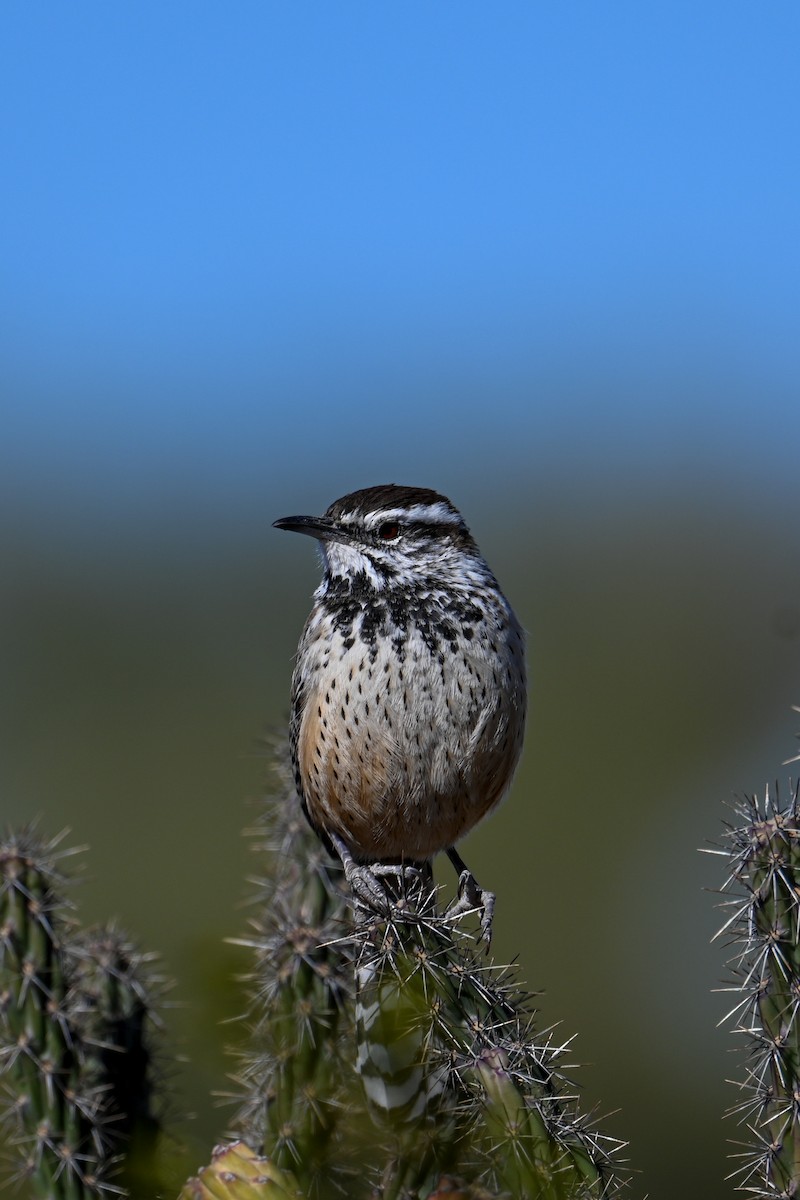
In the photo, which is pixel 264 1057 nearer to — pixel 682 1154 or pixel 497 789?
pixel 497 789

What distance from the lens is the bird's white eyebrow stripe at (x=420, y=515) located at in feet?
12.6

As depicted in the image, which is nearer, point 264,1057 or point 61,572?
point 264,1057

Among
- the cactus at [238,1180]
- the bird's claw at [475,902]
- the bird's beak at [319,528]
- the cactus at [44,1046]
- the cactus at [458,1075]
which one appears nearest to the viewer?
the cactus at [458,1075]

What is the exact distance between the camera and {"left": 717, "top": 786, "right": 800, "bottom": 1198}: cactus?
2.52m

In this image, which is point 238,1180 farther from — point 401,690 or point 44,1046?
point 401,690

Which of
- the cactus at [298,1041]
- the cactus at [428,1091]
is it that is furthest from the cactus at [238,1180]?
the cactus at [298,1041]

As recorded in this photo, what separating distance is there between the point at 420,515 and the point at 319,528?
27 cm

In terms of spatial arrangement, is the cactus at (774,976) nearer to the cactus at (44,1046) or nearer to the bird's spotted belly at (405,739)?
the bird's spotted belly at (405,739)

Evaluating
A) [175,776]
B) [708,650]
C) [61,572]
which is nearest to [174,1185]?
[175,776]

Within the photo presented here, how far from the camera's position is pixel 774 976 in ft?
8.39

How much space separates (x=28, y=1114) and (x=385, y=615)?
140 cm

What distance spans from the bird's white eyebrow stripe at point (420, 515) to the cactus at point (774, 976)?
5.06 feet

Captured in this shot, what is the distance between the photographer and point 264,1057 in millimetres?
3373

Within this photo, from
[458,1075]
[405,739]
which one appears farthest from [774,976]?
[405,739]
